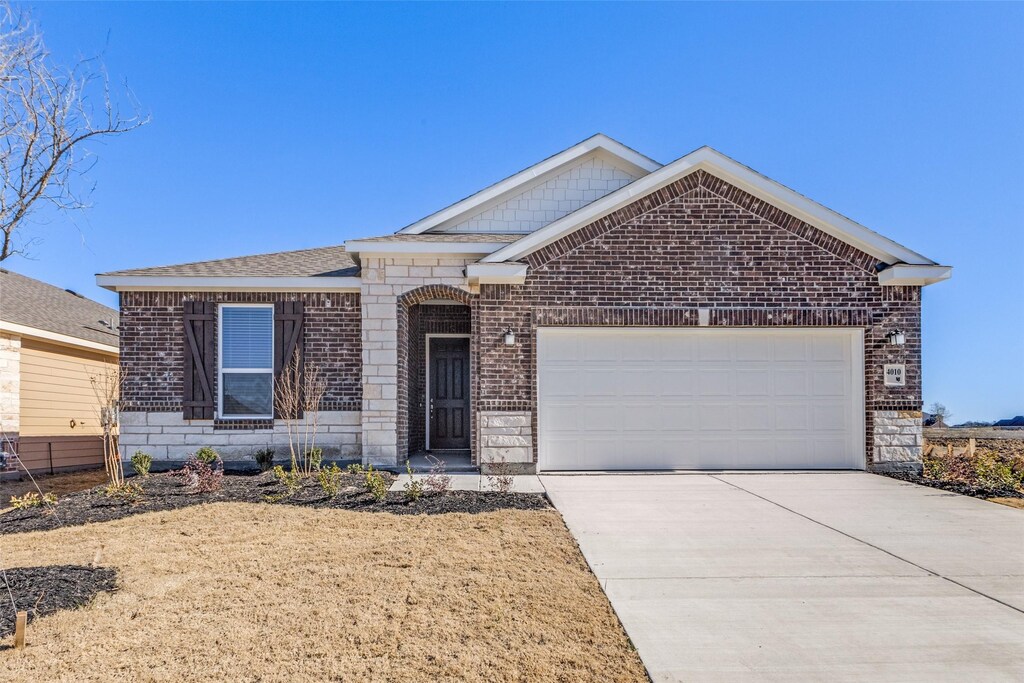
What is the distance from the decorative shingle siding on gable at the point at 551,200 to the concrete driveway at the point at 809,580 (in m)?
5.67

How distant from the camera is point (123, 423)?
1065 cm

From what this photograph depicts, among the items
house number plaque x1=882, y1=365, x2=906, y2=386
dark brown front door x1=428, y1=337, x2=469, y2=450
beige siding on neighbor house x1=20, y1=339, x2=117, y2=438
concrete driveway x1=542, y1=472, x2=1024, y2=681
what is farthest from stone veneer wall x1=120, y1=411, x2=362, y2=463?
house number plaque x1=882, y1=365, x2=906, y2=386

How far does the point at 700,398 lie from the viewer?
10.2 meters

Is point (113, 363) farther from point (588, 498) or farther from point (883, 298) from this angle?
point (883, 298)

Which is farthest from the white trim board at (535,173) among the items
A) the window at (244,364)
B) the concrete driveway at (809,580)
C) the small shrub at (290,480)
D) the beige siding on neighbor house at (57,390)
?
the beige siding on neighbor house at (57,390)

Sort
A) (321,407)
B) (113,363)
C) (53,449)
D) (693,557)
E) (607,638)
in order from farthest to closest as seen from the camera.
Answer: (113,363) < (53,449) < (321,407) < (693,557) < (607,638)

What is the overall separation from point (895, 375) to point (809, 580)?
6480mm

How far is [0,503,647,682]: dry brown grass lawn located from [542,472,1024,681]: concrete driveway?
443 mm

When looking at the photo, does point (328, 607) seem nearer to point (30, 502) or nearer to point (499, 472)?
point (499, 472)

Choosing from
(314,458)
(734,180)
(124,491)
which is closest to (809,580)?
(734,180)

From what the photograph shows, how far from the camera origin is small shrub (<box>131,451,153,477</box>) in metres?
9.67

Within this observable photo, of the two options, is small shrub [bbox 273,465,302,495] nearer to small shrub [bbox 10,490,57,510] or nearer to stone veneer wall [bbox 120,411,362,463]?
stone veneer wall [bbox 120,411,362,463]

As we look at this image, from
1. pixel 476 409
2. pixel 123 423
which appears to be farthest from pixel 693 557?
pixel 123 423

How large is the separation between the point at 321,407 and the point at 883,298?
9504mm
